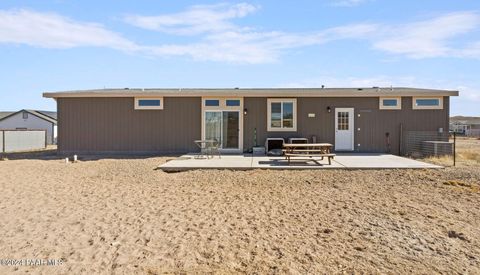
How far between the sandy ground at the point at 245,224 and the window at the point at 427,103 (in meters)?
5.55

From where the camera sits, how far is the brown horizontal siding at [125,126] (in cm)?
1386

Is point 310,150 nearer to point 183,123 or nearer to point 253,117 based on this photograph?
point 253,117

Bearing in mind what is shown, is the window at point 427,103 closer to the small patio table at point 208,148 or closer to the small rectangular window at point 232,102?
the small rectangular window at point 232,102

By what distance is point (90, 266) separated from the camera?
11.3 feet

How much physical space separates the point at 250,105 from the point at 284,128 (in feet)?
5.06

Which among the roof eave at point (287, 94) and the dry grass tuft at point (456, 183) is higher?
the roof eave at point (287, 94)

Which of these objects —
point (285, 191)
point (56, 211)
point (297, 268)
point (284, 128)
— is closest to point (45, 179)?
point (56, 211)

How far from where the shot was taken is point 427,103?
13.6m

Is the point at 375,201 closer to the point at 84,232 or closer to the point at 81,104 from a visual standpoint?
the point at 84,232

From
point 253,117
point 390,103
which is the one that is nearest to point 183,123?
point 253,117

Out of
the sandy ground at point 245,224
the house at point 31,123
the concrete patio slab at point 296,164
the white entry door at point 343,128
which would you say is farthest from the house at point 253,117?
the house at point 31,123

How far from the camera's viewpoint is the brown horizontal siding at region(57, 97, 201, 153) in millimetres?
13859

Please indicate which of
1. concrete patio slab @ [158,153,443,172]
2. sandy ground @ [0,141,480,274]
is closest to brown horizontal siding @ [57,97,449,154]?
concrete patio slab @ [158,153,443,172]

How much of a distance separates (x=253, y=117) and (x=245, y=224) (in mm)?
9143
